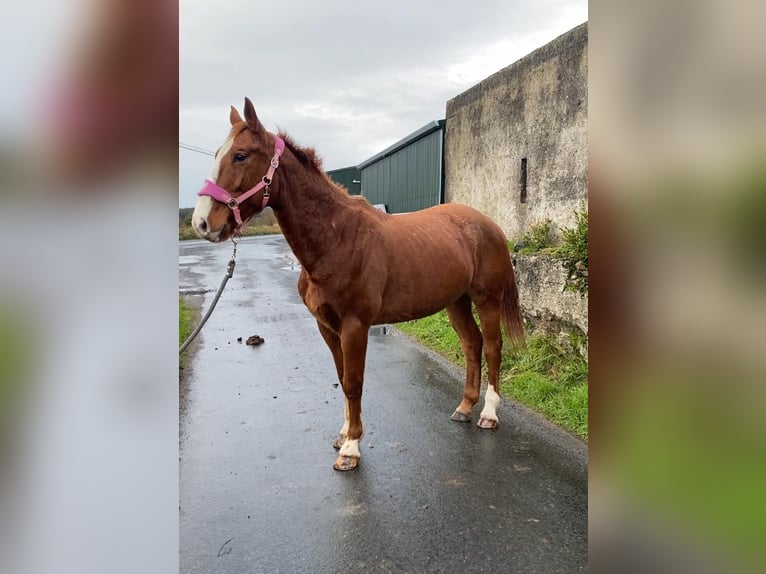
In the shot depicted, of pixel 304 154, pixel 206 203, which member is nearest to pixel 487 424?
pixel 304 154

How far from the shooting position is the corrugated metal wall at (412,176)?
373 inches

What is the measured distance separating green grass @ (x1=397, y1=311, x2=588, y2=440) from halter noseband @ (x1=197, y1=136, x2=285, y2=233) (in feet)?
8.97

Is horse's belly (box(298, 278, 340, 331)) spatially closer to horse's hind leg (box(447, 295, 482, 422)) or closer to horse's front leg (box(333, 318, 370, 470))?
horse's front leg (box(333, 318, 370, 470))

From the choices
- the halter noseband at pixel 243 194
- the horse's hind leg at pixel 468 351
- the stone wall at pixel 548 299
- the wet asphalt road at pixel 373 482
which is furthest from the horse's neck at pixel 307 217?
the stone wall at pixel 548 299

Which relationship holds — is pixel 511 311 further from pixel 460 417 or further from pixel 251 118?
pixel 251 118

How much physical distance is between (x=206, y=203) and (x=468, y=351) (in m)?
2.48

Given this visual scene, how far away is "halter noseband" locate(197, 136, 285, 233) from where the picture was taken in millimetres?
2639

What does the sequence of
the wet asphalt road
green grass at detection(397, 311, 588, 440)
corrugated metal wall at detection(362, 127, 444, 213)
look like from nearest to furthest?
the wet asphalt road
green grass at detection(397, 311, 588, 440)
corrugated metal wall at detection(362, 127, 444, 213)

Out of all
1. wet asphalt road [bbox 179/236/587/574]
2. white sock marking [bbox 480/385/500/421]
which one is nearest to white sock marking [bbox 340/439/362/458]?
wet asphalt road [bbox 179/236/587/574]

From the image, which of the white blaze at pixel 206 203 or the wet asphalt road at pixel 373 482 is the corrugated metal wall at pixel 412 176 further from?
the white blaze at pixel 206 203

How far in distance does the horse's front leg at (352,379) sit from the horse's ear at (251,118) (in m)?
Answer: 1.27
